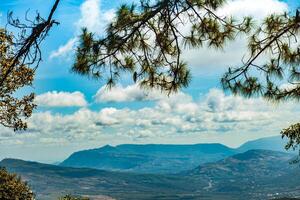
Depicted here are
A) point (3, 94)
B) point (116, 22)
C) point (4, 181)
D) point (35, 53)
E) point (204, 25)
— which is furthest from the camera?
point (4, 181)

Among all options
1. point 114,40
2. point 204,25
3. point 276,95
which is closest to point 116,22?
point 114,40

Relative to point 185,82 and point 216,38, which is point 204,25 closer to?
point 216,38

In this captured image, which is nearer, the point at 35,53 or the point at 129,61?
the point at 35,53

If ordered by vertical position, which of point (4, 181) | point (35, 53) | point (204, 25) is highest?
point (204, 25)

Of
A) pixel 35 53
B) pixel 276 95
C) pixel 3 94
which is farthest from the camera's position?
pixel 3 94

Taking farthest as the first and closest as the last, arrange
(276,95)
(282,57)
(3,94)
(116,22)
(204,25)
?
(3,94), (276,95), (282,57), (204,25), (116,22)

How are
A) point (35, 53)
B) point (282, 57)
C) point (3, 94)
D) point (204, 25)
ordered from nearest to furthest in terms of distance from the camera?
point (35, 53) → point (204, 25) → point (282, 57) → point (3, 94)

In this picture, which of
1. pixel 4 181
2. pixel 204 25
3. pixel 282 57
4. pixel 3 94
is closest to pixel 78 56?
pixel 204 25

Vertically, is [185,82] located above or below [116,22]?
below

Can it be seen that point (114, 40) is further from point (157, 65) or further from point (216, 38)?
point (216, 38)
